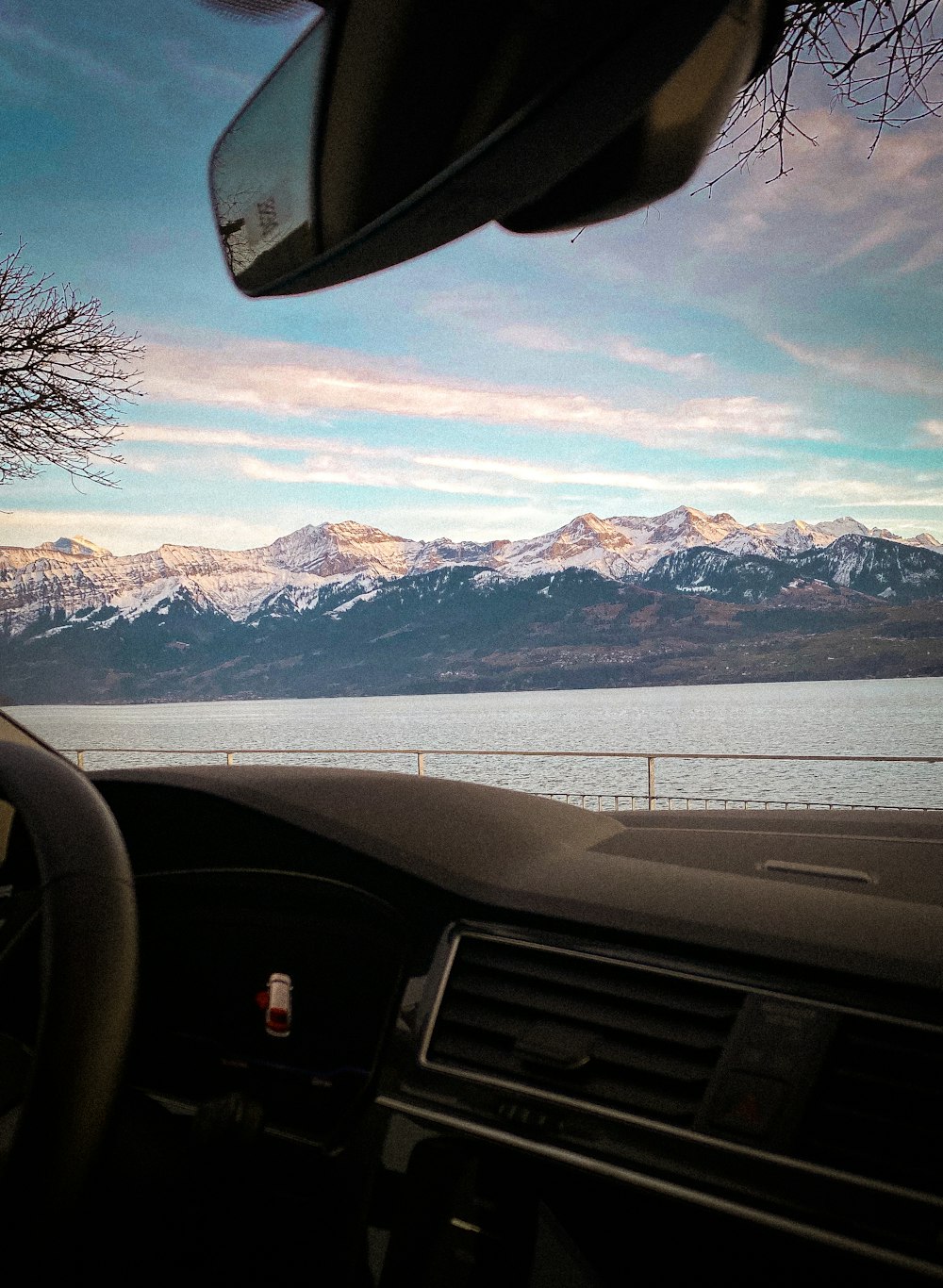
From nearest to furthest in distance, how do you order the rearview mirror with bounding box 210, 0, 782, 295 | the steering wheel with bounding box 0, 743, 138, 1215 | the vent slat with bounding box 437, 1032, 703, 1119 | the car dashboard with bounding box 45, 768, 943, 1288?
the rearview mirror with bounding box 210, 0, 782, 295 < the steering wheel with bounding box 0, 743, 138, 1215 < the car dashboard with bounding box 45, 768, 943, 1288 < the vent slat with bounding box 437, 1032, 703, 1119

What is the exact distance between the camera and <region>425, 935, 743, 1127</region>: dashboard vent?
3.84 ft

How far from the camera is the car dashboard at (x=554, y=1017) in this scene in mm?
1052

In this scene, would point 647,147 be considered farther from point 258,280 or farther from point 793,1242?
point 793,1242

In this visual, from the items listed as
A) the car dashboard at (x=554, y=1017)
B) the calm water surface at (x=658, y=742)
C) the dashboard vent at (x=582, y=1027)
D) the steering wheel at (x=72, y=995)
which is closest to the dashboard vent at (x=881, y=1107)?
the car dashboard at (x=554, y=1017)

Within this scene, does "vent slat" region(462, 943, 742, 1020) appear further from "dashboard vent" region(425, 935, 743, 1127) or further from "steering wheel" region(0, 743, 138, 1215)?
"steering wheel" region(0, 743, 138, 1215)

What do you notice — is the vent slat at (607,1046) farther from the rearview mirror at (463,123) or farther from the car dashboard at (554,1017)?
the rearview mirror at (463,123)

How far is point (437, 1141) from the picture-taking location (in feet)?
4.27

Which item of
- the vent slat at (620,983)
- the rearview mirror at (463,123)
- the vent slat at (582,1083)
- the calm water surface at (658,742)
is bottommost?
the calm water surface at (658,742)

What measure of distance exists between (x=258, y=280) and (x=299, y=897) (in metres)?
1.03

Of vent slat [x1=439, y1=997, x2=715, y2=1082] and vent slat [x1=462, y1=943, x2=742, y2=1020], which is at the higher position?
vent slat [x1=462, y1=943, x2=742, y2=1020]

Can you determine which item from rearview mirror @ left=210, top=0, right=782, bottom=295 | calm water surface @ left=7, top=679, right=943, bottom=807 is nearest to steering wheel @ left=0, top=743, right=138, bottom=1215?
rearview mirror @ left=210, top=0, right=782, bottom=295

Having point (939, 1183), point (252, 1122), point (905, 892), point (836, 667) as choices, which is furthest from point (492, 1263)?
point (836, 667)

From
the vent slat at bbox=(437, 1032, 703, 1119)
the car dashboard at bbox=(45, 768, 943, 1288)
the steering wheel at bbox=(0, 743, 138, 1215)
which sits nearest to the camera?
the steering wheel at bbox=(0, 743, 138, 1215)

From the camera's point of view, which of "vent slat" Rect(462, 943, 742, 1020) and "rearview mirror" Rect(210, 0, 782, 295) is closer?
"rearview mirror" Rect(210, 0, 782, 295)
